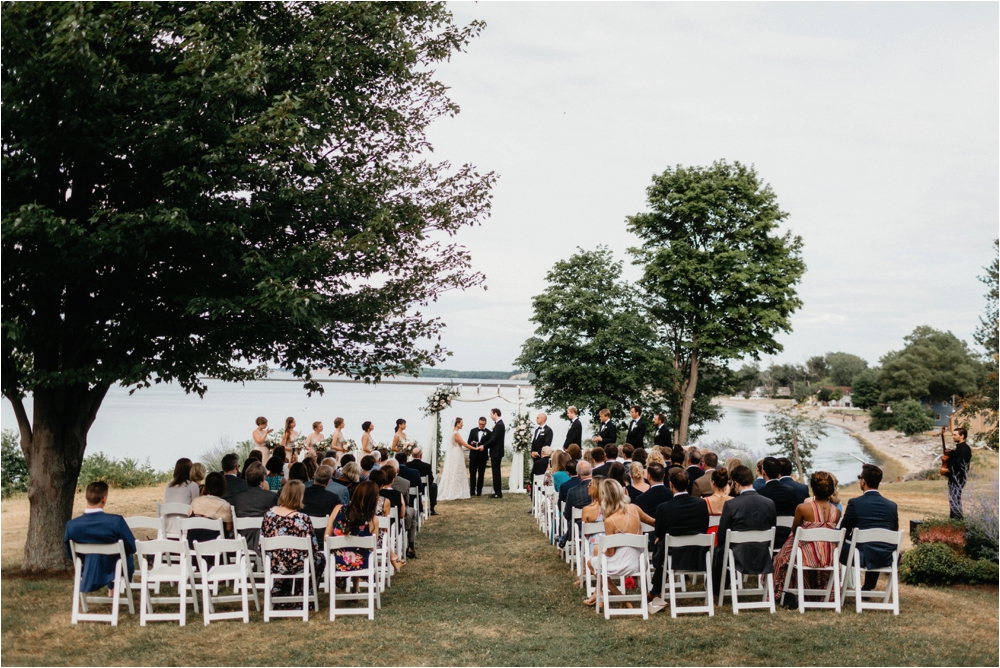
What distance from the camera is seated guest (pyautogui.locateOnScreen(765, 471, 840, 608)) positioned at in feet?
25.2

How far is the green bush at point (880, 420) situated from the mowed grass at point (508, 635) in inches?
2203

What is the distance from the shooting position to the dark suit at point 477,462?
17438 millimetres

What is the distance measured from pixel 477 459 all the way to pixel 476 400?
181 cm

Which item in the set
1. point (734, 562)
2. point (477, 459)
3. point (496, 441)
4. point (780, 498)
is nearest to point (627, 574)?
point (734, 562)

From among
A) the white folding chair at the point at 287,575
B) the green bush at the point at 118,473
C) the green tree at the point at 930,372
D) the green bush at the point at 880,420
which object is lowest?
the green bush at the point at 880,420

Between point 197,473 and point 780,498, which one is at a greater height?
point 197,473

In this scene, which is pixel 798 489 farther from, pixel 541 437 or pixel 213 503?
pixel 541 437

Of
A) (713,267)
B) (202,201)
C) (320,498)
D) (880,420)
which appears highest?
(713,267)

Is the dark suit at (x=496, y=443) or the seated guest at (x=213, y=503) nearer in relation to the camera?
the seated guest at (x=213, y=503)

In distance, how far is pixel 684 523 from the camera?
24.8 ft

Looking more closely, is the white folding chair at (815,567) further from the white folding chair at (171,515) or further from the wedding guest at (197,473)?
the wedding guest at (197,473)

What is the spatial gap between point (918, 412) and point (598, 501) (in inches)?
2008

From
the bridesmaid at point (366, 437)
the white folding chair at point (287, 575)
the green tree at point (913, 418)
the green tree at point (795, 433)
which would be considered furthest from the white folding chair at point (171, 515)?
the green tree at point (913, 418)

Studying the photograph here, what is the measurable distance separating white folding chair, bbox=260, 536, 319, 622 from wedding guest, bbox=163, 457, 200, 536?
1.79m
